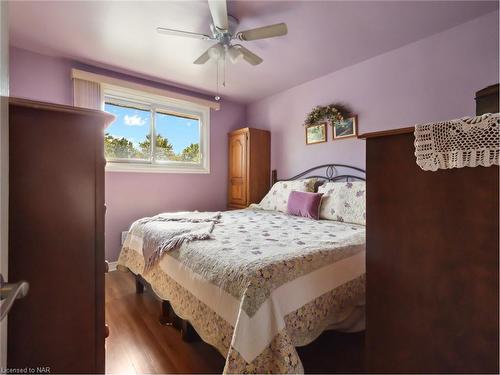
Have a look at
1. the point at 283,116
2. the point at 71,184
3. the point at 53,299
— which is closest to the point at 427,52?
the point at 283,116

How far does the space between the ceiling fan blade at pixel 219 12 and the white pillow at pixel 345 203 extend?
1892 millimetres

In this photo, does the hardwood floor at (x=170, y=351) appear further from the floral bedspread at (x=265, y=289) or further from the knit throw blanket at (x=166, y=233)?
the knit throw blanket at (x=166, y=233)

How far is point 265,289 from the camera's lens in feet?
3.63

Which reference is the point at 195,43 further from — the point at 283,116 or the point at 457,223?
the point at 457,223

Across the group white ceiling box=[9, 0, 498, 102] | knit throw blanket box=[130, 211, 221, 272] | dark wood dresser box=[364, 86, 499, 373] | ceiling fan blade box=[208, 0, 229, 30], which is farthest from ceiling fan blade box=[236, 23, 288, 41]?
knit throw blanket box=[130, 211, 221, 272]

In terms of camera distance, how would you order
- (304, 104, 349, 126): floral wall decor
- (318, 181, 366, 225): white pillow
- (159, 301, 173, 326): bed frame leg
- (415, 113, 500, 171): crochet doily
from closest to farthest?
(415, 113, 500, 171): crochet doily → (159, 301, 173, 326): bed frame leg → (318, 181, 366, 225): white pillow → (304, 104, 349, 126): floral wall decor

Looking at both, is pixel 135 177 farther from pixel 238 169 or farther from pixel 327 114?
pixel 327 114

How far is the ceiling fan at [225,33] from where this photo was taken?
5.68 feet

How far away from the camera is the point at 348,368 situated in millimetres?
1415

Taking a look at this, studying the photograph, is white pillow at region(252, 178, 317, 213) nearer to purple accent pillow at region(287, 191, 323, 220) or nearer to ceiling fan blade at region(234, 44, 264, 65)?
purple accent pillow at region(287, 191, 323, 220)

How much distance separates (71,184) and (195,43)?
2.24 m

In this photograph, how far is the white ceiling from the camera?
6.44ft

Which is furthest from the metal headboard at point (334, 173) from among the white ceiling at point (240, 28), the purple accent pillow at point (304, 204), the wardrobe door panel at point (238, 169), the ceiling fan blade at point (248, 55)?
the ceiling fan blade at point (248, 55)

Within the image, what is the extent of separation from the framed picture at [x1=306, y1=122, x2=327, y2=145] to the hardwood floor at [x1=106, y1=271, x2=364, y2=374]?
2348 mm
